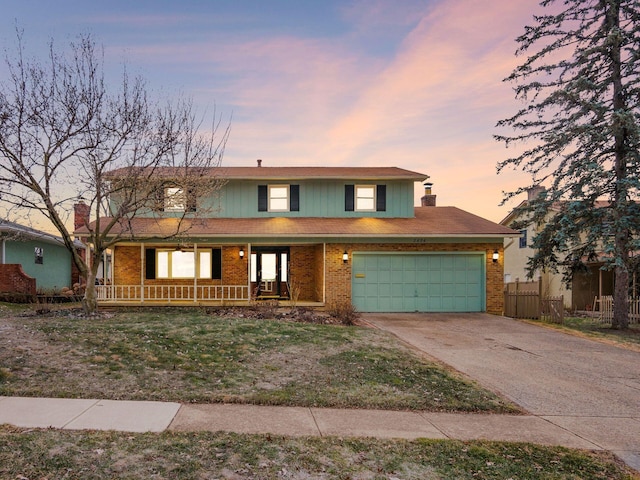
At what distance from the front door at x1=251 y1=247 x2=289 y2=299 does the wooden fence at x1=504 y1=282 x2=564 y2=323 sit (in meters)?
9.29

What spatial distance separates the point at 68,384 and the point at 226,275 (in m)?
12.1

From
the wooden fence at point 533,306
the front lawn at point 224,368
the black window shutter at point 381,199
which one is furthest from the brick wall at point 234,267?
the wooden fence at point 533,306

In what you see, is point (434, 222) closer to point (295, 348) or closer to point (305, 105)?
point (305, 105)

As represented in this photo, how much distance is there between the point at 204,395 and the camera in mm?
6379

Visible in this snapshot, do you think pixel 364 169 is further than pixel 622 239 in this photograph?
Yes

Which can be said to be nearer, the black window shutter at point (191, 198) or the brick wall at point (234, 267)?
the black window shutter at point (191, 198)

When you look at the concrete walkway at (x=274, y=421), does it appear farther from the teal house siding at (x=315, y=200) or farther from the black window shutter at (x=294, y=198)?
the black window shutter at (x=294, y=198)

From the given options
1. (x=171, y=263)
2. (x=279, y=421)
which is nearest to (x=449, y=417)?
(x=279, y=421)

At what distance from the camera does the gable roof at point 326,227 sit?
16719 millimetres

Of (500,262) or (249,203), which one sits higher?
(249,203)

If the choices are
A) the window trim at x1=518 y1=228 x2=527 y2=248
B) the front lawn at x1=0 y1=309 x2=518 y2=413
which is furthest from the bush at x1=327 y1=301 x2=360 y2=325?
the window trim at x1=518 y1=228 x2=527 y2=248

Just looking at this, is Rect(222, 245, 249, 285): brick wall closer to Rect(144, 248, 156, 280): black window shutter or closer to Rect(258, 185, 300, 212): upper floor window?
Rect(144, 248, 156, 280): black window shutter

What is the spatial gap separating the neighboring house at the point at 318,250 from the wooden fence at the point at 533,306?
565 mm

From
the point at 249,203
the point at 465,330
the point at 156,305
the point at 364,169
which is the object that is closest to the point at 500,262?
the point at 465,330
